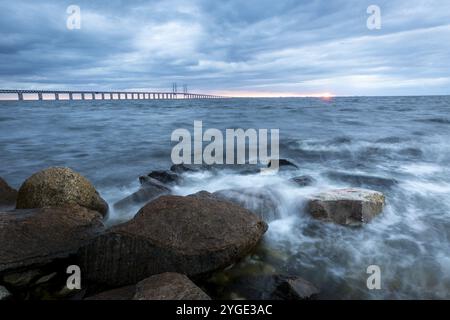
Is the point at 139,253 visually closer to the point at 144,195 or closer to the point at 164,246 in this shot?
the point at 164,246

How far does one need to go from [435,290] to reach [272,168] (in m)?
7.03

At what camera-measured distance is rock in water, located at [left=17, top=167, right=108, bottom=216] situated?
5.94m

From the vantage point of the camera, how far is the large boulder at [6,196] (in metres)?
6.96

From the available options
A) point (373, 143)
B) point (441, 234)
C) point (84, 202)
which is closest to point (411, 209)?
point (441, 234)

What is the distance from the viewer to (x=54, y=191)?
236 inches

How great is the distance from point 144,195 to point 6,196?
9.65ft

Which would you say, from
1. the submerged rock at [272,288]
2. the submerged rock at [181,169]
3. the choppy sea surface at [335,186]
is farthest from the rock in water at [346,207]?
the submerged rock at [181,169]

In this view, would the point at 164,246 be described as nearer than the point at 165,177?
Yes

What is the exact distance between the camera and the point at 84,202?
250 inches

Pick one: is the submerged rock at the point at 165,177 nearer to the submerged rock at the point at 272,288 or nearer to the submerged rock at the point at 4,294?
the submerged rock at the point at 272,288

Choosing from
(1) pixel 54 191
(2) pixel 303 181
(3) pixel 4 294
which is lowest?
(3) pixel 4 294

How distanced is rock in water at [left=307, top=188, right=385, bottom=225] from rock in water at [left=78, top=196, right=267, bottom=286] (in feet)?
7.87

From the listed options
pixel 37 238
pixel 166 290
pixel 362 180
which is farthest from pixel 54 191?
pixel 362 180

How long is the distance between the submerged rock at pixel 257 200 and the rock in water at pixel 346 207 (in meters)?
0.78
